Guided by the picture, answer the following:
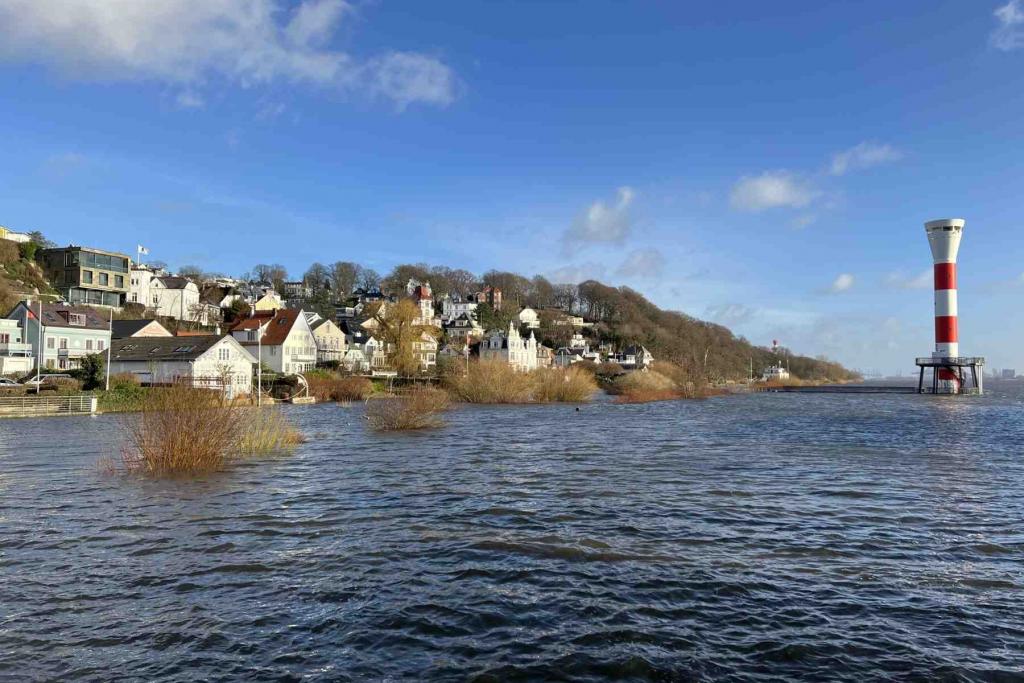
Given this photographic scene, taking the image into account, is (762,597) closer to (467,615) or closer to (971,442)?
(467,615)

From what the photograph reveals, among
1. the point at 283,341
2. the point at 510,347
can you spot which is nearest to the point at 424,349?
the point at 283,341

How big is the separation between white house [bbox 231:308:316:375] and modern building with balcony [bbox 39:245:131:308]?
29256 mm

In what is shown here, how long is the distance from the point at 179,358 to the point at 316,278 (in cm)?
11873

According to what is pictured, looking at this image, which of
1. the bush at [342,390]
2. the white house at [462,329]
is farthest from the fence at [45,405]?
Answer: the white house at [462,329]

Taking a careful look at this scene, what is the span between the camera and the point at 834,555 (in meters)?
12.1

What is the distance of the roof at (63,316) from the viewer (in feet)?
229

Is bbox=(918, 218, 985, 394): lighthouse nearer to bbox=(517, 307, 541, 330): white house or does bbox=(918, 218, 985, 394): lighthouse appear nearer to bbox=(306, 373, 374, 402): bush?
bbox=(306, 373, 374, 402): bush

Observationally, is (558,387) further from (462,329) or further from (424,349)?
(462,329)

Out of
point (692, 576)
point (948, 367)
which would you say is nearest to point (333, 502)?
point (692, 576)

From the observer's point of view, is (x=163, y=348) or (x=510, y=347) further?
(x=510, y=347)

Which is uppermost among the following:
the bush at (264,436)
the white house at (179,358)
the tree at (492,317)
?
the tree at (492,317)

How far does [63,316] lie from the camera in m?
71.8

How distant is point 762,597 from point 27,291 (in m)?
110

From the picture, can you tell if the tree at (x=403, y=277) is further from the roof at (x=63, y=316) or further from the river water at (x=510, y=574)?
the river water at (x=510, y=574)
